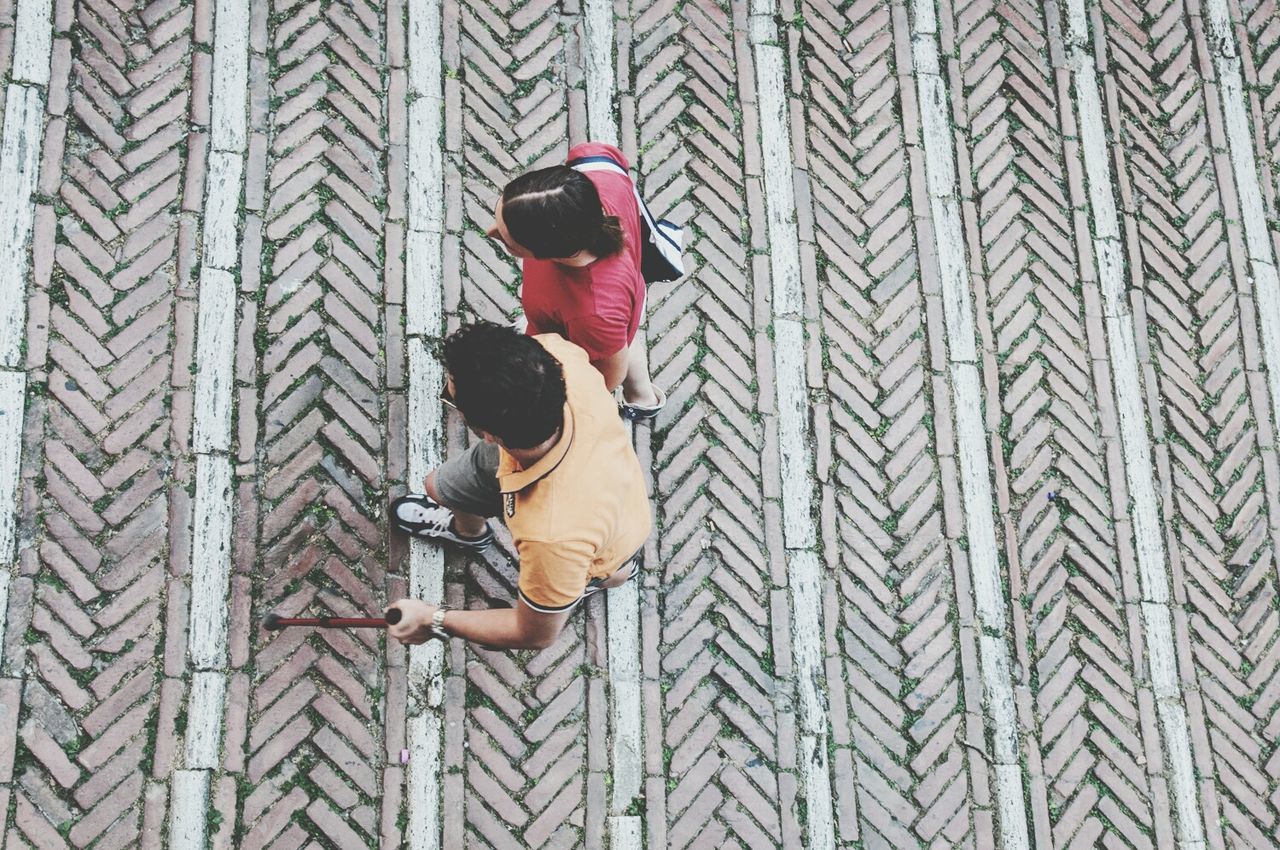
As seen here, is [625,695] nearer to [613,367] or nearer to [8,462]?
[613,367]

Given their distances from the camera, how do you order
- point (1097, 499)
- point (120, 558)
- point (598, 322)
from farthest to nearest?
point (1097, 499) → point (120, 558) → point (598, 322)

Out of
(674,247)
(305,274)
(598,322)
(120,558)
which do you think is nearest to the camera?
(598,322)

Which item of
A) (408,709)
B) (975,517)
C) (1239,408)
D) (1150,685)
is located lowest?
(1150,685)

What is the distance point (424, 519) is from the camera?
4113 mm

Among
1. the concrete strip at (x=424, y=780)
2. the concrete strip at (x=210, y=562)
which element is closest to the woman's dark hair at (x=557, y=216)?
the concrete strip at (x=210, y=562)

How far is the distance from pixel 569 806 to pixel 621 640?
66 centimetres

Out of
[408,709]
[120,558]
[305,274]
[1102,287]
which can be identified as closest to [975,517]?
[1102,287]

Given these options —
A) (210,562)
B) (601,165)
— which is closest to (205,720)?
(210,562)

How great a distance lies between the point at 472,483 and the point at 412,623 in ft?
1.93

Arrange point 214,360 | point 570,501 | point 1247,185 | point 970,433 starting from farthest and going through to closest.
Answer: point 1247,185 → point 970,433 → point 214,360 → point 570,501

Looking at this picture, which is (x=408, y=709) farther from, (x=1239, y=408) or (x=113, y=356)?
(x=1239, y=408)

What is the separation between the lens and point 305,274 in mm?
4418

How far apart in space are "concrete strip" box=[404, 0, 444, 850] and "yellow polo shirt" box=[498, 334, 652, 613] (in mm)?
1479

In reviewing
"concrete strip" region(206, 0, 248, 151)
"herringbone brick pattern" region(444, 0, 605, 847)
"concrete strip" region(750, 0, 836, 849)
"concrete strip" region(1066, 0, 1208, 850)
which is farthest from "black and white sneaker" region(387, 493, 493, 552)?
"concrete strip" region(1066, 0, 1208, 850)
